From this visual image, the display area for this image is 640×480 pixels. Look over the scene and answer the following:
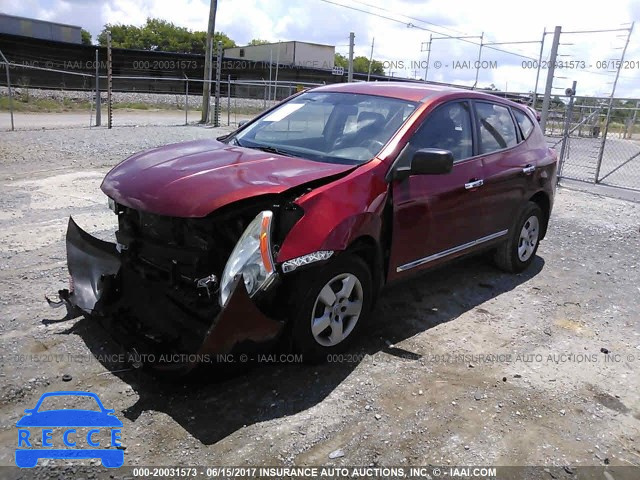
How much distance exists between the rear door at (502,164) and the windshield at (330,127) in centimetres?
106

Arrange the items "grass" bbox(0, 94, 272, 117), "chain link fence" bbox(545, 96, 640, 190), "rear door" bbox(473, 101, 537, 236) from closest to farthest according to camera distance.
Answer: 1. "rear door" bbox(473, 101, 537, 236)
2. "chain link fence" bbox(545, 96, 640, 190)
3. "grass" bbox(0, 94, 272, 117)

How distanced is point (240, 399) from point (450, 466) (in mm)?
1272

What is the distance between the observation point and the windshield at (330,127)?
407cm

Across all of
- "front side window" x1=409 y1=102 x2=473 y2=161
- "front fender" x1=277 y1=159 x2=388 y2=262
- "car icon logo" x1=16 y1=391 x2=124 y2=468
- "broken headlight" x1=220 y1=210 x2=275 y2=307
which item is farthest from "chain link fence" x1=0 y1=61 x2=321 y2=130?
"car icon logo" x1=16 y1=391 x2=124 y2=468

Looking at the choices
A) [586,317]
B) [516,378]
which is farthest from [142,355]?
[586,317]

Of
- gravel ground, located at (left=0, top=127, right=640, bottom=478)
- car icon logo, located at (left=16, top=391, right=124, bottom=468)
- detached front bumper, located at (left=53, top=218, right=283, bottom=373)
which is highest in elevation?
detached front bumper, located at (left=53, top=218, right=283, bottom=373)

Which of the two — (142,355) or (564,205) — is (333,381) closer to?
(142,355)

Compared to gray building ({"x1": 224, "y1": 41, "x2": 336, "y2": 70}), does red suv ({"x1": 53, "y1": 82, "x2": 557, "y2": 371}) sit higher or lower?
lower

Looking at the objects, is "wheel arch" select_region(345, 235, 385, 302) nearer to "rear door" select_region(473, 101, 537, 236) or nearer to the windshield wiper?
the windshield wiper

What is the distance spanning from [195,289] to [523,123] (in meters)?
4.14

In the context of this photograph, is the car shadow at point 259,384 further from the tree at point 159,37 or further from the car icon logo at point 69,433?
the tree at point 159,37

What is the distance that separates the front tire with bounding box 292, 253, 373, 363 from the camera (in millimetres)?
3326

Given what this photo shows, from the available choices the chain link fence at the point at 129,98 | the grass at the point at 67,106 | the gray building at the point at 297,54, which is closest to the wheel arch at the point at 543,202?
the chain link fence at the point at 129,98

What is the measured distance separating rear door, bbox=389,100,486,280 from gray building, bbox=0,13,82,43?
1852 inches
